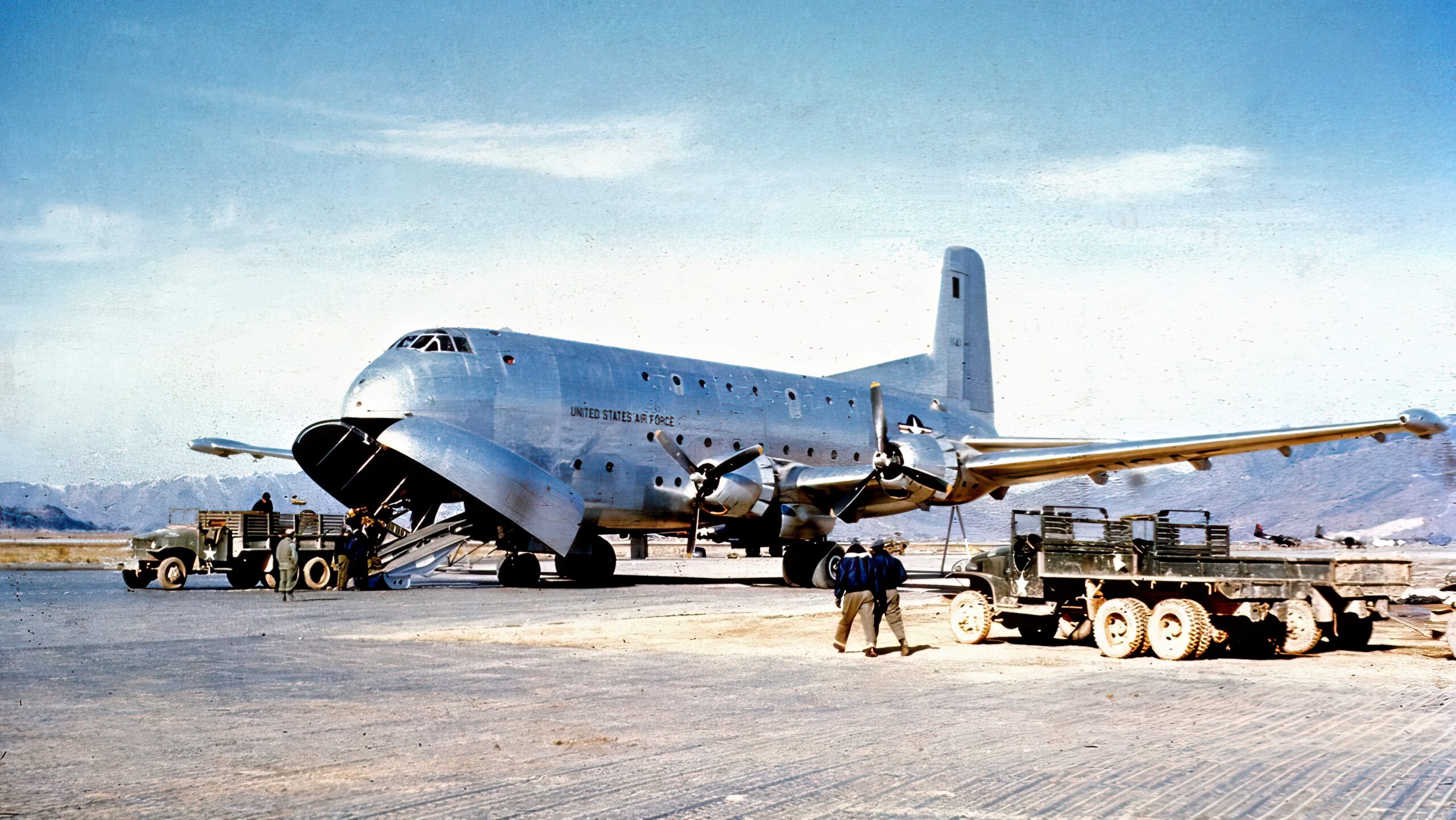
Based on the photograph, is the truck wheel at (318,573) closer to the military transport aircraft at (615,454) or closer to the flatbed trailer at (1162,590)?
the military transport aircraft at (615,454)

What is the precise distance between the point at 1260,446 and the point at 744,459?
11.1m

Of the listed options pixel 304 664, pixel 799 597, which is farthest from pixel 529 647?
pixel 799 597

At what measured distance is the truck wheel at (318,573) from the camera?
2742cm

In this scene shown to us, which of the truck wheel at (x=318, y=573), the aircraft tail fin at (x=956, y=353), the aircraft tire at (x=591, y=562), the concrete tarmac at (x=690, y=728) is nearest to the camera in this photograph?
the concrete tarmac at (x=690, y=728)

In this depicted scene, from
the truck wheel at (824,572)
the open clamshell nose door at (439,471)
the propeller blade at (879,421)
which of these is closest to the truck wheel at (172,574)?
the open clamshell nose door at (439,471)

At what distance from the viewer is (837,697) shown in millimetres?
11148

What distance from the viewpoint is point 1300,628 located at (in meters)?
A: 14.8

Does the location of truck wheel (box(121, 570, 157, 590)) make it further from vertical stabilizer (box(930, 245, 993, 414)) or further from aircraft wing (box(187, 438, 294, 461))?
vertical stabilizer (box(930, 245, 993, 414))

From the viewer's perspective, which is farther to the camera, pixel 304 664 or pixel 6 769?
pixel 304 664

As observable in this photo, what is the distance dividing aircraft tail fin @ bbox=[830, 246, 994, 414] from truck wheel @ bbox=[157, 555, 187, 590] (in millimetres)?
18823

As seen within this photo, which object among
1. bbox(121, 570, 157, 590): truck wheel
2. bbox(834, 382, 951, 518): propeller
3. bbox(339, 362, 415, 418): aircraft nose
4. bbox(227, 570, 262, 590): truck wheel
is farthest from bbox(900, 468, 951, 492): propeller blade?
bbox(121, 570, 157, 590): truck wheel

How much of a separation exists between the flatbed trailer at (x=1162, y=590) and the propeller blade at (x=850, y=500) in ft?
40.6

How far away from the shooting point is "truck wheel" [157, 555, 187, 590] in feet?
91.3

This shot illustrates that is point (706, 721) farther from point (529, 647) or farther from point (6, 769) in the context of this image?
point (529, 647)
